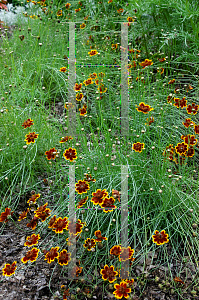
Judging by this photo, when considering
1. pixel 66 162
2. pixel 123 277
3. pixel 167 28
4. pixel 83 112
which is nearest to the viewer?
pixel 123 277

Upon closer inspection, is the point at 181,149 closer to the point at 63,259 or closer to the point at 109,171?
the point at 109,171

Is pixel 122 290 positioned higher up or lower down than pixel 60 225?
lower down

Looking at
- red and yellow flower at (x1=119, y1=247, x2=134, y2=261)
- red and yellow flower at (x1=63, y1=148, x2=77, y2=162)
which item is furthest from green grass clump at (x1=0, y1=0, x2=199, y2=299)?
red and yellow flower at (x1=119, y1=247, x2=134, y2=261)

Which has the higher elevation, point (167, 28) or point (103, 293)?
point (167, 28)

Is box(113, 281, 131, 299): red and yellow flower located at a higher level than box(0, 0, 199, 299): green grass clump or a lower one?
lower

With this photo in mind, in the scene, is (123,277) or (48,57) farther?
(48,57)

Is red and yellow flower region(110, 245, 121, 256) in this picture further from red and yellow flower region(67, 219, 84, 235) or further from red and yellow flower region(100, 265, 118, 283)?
red and yellow flower region(67, 219, 84, 235)

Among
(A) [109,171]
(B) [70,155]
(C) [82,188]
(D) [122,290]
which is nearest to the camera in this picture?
(D) [122,290]

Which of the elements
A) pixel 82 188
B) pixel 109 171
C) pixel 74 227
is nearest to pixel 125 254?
pixel 74 227

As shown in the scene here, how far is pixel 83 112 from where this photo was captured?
1964 millimetres

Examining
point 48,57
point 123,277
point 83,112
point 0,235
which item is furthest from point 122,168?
point 48,57

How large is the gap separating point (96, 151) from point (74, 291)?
0.98m

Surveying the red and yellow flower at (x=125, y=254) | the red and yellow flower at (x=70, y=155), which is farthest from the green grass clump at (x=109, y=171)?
the red and yellow flower at (x=125, y=254)

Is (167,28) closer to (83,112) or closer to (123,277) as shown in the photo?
(83,112)
